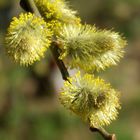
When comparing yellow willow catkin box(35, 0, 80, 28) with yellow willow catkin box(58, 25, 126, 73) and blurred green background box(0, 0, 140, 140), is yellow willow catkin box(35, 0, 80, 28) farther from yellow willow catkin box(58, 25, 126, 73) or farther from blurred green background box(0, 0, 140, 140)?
blurred green background box(0, 0, 140, 140)

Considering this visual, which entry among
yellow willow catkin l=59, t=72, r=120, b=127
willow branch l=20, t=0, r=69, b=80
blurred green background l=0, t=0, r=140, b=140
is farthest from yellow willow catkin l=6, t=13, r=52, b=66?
blurred green background l=0, t=0, r=140, b=140

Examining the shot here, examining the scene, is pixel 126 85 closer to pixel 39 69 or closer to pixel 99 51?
pixel 39 69

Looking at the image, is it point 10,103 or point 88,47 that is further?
point 10,103

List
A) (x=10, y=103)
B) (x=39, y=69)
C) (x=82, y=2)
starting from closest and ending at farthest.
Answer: (x=39, y=69) → (x=10, y=103) → (x=82, y=2)

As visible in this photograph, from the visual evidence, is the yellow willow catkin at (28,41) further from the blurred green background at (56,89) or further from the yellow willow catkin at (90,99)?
the blurred green background at (56,89)

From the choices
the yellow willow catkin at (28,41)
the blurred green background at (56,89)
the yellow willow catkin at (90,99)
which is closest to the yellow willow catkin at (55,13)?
the yellow willow catkin at (28,41)

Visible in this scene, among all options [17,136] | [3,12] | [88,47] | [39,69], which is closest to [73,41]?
[88,47]
